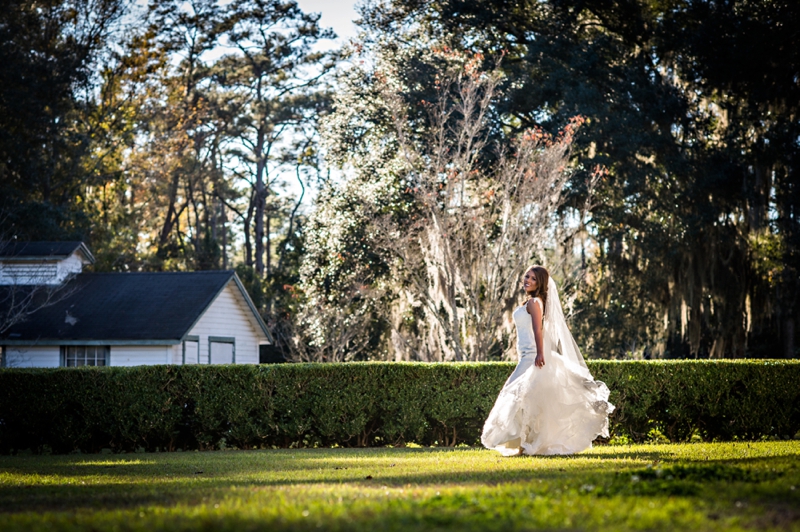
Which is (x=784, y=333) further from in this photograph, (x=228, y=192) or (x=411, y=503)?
(x=228, y=192)

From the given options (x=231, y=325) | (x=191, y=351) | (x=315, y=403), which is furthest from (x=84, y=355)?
(x=315, y=403)

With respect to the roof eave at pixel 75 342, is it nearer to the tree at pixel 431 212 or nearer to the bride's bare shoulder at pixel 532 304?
the tree at pixel 431 212

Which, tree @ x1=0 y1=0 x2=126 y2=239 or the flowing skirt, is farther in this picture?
tree @ x1=0 y1=0 x2=126 y2=239

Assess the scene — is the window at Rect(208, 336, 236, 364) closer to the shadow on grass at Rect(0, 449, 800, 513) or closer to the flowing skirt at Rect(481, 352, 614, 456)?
the shadow on grass at Rect(0, 449, 800, 513)

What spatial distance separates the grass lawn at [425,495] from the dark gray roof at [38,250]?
15015 millimetres

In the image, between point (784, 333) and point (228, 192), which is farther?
point (228, 192)

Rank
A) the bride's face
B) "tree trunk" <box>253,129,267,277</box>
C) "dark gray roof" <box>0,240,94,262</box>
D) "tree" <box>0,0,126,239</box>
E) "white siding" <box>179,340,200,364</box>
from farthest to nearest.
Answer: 1. "tree trunk" <box>253,129,267,277</box>
2. "tree" <box>0,0,126,239</box>
3. "dark gray roof" <box>0,240,94,262</box>
4. "white siding" <box>179,340,200,364</box>
5. the bride's face

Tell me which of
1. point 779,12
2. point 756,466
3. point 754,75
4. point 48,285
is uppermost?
point 779,12

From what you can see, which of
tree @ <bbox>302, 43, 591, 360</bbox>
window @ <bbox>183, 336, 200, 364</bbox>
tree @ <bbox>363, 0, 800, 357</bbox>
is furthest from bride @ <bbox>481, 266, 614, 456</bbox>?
window @ <bbox>183, 336, 200, 364</bbox>

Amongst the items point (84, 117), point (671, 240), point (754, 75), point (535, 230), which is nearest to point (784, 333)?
point (671, 240)

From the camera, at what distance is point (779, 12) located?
2155 cm

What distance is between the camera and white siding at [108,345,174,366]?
70.5 ft

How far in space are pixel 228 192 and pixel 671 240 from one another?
25943mm

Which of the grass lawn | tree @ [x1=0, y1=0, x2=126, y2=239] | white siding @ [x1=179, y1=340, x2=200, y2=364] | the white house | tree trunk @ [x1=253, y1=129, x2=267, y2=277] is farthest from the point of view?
tree trunk @ [x1=253, y1=129, x2=267, y2=277]
